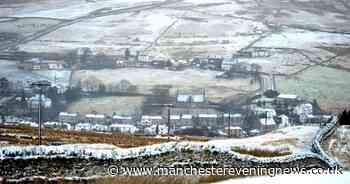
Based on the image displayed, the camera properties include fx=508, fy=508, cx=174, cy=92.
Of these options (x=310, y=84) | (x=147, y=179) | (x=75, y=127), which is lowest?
(x=75, y=127)

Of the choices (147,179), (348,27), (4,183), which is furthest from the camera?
(348,27)

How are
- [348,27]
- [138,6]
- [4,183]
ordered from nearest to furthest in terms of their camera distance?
[4,183]
[348,27]
[138,6]

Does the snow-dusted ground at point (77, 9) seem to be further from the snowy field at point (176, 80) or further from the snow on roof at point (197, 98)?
the snow on roof at point (197, 98)

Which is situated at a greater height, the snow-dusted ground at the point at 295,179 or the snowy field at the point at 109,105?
the snow-dusted ground at the point at 295,179

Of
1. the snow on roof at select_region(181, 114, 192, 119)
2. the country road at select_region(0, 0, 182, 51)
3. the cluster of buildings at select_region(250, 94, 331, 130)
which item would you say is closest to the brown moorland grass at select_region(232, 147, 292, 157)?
the cluster of buildings at select_region(250, 94, 331, 130)

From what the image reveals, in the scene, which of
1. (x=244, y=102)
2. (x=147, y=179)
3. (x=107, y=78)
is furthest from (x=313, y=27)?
(x=147, y=179)

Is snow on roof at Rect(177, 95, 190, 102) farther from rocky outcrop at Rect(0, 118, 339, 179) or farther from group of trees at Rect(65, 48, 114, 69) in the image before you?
rocky outcrop at Rect(0, 118, 339, 179)

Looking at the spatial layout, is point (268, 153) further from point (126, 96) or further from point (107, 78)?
point (107, 78)

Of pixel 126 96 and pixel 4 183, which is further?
pixel 126 96

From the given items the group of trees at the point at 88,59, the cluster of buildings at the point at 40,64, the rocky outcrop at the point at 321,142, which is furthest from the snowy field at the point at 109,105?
the rocky outcrop at the point at 321,142
